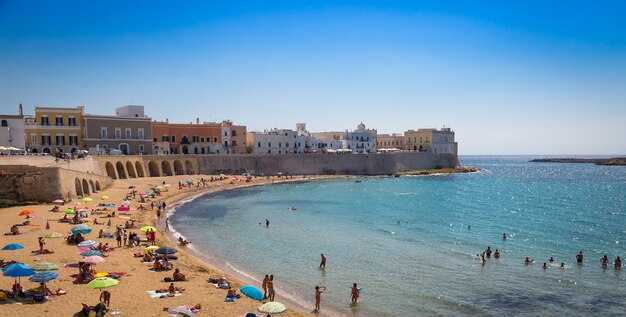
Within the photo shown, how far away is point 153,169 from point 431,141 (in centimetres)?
6600

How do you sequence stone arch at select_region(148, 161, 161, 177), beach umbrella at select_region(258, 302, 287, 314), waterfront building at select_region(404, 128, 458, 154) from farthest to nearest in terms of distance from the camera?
1. waterfront building at select_region(404, 128, 458, 154)
2. stone arch at select_region(148, 161, 161, 177)
3. beach umbrella at select_region(258, 302, 287, 314)

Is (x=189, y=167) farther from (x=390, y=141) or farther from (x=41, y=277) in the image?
(x=390, y=141)

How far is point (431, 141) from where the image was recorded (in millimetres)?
105312

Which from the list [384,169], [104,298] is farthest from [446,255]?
[384,169]

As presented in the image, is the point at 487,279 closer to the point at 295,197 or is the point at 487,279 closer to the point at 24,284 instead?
the point at 24,284

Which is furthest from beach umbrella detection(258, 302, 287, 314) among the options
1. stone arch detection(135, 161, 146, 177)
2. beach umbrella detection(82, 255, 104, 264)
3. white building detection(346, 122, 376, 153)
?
white building detection(346, 122, 376, 153)

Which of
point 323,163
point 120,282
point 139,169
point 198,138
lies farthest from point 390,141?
point 120,282

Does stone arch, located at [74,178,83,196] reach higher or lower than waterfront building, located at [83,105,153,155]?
lower

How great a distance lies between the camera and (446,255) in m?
26.3

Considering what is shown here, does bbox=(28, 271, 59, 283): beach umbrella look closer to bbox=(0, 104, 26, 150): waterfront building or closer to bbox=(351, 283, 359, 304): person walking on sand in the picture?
bbox=(351, 283, 359, 304): person walking on sand

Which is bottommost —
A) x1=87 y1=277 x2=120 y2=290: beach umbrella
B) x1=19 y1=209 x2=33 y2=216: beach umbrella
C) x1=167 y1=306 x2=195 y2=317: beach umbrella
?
x1=167 y1=306 x2=195 y2=317: beach umbrella

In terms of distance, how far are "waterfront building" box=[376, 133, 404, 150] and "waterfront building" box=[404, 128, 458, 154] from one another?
413 cm

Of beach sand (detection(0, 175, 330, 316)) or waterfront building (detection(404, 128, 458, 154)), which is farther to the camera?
waterfront building (detection(404, 128, 458, 154))

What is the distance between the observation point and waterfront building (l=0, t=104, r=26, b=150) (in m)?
46.3
